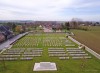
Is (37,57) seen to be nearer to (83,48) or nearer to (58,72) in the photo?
(58,72)

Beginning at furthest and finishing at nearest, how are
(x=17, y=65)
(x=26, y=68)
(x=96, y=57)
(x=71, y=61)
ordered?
(x=96, y=57)
(x=71, y=61)
(x=17, y=65)
(x=26, y=68)

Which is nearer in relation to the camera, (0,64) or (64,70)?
(64,70)

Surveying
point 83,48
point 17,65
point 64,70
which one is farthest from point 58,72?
point 83,48

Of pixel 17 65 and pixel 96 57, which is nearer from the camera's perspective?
pixel 17 65

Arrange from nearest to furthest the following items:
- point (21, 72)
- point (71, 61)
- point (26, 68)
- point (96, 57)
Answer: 1. point (21, 72)
2. point (26, 68)
3. point (71, 61)
4. point (96, 57)

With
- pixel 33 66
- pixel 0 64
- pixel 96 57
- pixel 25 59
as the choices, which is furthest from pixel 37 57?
pixel 96 57

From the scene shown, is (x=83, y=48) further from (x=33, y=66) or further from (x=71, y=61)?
(x=33, y=66)

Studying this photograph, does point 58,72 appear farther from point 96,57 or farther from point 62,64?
point 96,57

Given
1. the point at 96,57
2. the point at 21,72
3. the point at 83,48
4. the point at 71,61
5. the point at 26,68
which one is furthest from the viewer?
the point at 83,48
